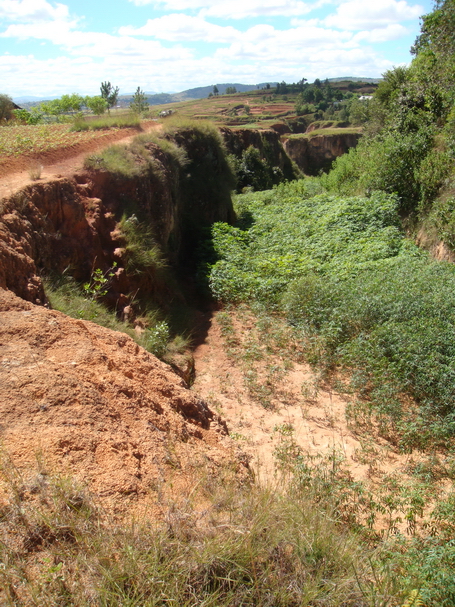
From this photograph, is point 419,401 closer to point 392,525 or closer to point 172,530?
point 392,525

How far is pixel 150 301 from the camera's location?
25.6ft

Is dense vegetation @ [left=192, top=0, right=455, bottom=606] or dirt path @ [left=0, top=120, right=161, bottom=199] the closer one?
dense vegetation @ [left=192, top=0, right=455, bottom=606]

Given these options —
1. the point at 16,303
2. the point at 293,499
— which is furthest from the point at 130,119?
the point at 293,499

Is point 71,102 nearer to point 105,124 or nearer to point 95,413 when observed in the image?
point 105,124

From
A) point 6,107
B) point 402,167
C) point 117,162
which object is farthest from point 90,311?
point 6,107

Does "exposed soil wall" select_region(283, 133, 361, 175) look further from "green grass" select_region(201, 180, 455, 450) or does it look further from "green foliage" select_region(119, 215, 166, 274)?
"green foliage" select_region(119, 215, 166, 274)

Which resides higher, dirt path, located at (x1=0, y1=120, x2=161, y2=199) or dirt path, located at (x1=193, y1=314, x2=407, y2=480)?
dirt path, located at (x1=0, y1=120, x2=161, y2=199)

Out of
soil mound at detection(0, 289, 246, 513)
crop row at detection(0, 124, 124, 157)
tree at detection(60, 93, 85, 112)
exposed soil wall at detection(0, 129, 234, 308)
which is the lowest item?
soil mound at detection(0, 289, 246, 513)

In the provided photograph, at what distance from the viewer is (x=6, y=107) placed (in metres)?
23.8

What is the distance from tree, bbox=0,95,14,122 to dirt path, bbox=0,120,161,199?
1539 centimetres

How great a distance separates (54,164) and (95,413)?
664cm

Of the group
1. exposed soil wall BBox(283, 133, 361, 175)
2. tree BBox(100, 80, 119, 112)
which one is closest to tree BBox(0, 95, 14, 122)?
tree BBox(100, 80, 119, 112)

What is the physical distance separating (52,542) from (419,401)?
16.0 feet

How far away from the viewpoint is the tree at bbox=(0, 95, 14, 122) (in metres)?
22.6
